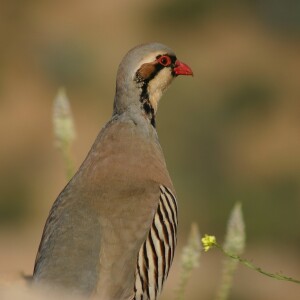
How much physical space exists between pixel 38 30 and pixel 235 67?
3.98m

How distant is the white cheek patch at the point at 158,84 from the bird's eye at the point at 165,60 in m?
0.03

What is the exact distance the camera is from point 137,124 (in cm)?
685

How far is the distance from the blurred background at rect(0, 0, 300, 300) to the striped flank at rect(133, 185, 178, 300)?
7.68m

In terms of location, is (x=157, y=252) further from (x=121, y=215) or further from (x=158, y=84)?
(x=158, y=84)

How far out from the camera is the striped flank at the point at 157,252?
621cm

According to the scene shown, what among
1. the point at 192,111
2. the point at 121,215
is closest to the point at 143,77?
the point at 121,215

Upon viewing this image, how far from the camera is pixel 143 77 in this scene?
6.91 meters

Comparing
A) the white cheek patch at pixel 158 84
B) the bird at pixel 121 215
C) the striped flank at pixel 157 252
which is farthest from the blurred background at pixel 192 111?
the striped flank at pixel 157 252

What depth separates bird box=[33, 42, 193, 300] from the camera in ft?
19.9

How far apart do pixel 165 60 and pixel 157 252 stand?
49.3 inches

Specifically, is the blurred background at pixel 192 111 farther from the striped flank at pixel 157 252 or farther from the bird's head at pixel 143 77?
the striped flank at pixel 157 252

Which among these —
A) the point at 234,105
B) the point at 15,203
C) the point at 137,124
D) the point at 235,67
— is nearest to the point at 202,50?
the point at 235,67

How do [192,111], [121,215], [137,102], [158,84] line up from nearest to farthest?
1. [121,215]
2. [137,102]
3. [158,84]
4. [192,111]

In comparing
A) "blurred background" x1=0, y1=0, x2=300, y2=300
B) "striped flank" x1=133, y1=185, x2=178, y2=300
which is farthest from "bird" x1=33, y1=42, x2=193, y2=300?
"blurred background" x1=0, y1=0, x2=300, y2=300
